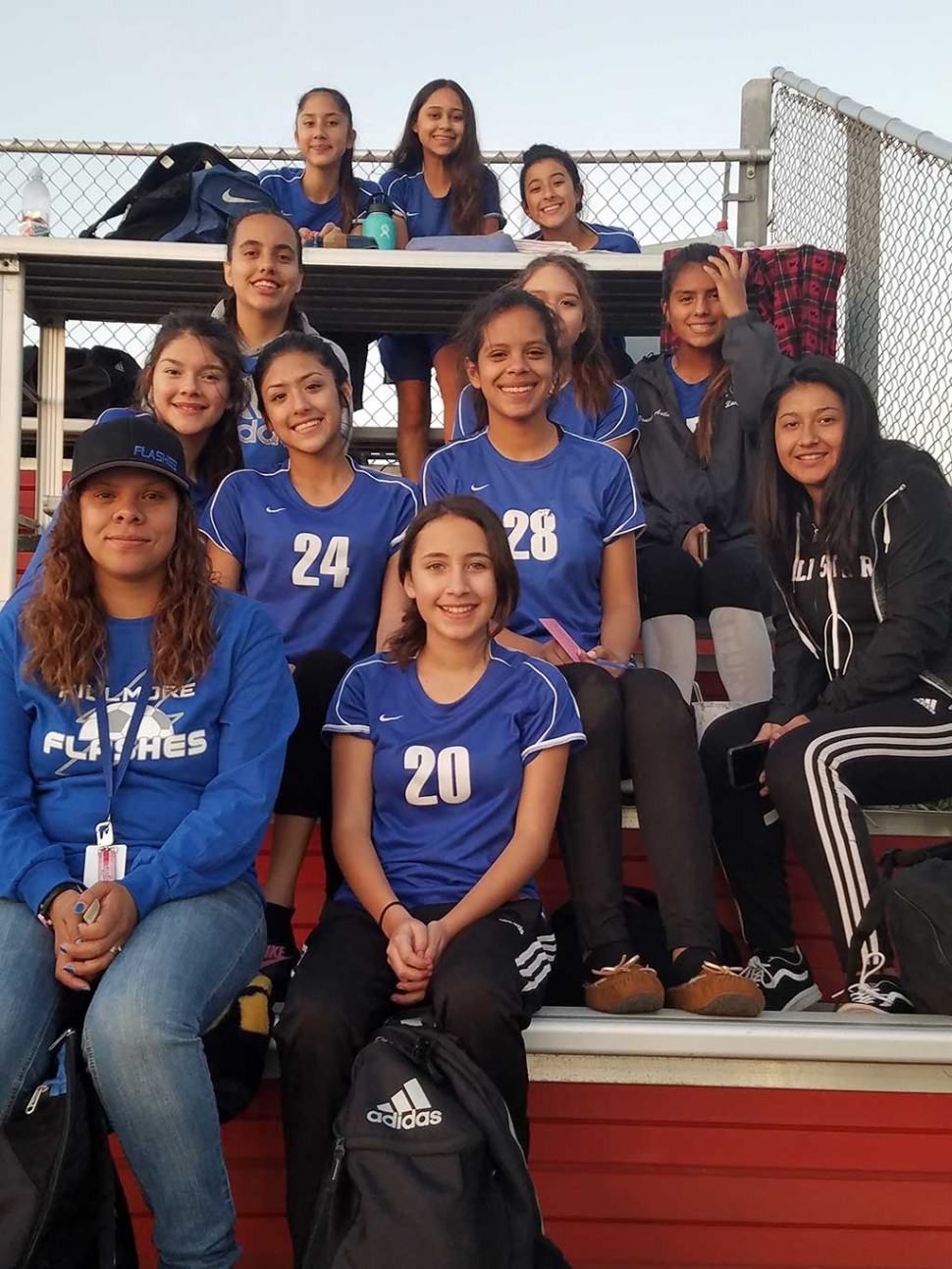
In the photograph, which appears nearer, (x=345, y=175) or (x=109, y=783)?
(x=109, y=783)

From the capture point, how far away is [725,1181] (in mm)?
2211

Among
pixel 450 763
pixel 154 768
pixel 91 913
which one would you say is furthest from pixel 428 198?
pixel 91 913

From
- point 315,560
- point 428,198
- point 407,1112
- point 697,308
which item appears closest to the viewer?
point 407,1112

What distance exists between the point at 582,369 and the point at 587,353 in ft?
0.20

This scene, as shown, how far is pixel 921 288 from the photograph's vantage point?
3986 millimetres

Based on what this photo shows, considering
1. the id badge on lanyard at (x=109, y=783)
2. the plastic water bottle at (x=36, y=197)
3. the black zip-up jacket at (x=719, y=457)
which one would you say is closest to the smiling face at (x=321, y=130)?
the plastic water bottle at (x=36, y=197)

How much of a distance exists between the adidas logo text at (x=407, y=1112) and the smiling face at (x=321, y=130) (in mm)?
3585

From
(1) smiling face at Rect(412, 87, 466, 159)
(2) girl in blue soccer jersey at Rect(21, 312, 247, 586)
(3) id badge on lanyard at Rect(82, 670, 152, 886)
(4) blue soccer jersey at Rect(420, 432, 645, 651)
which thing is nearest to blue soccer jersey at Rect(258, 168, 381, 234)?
(1) smiling face at Rect(412, 87, 466, 159)

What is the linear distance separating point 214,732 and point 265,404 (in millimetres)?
1115

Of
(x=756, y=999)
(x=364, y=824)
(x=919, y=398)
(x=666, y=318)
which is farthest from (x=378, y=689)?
(x=919, y=398)

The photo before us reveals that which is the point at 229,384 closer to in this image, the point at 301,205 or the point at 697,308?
the point at 697,308

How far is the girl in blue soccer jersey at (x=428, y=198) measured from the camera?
469cm

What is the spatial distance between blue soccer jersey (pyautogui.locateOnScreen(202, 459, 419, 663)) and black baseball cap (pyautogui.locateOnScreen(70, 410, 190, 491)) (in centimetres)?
67

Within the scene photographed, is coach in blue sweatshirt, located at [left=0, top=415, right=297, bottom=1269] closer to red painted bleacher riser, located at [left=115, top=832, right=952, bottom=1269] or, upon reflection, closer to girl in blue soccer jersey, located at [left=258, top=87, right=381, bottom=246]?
red painted bleacher riser, located at [left=115, top=832, right=952, bottom=1269]
